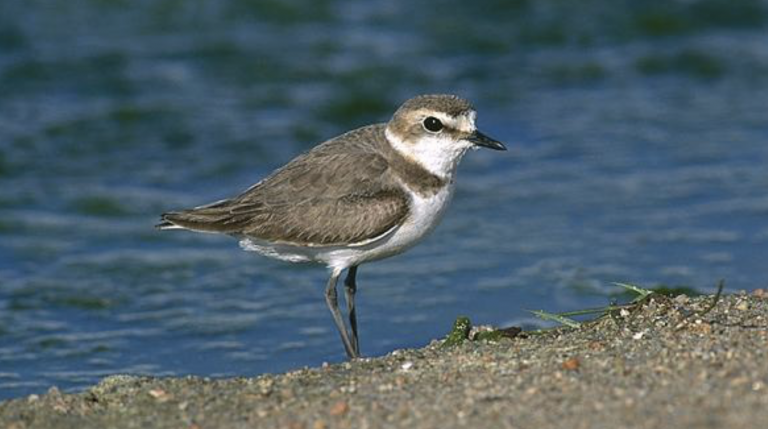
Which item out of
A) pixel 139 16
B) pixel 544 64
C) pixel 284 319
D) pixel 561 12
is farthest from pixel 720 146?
pixel 139 16

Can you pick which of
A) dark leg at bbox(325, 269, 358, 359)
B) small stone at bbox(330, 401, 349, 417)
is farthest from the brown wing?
small stone at bbox(330, 401, 349, 417)

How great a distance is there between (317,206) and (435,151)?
30.5 inches

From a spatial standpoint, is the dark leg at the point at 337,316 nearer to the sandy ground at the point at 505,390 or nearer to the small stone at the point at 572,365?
the sandy ground at the point at 505,390

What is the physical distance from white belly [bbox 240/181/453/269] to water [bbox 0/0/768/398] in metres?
0.93

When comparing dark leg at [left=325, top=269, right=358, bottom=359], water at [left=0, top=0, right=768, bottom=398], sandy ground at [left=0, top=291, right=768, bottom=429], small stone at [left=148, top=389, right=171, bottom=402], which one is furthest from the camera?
water at [left=0, top=0, right=768, bottom=398]

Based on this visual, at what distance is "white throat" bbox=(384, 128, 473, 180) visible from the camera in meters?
8.28

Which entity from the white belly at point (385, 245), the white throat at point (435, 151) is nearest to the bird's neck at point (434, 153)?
the white throat at point (435, 151)

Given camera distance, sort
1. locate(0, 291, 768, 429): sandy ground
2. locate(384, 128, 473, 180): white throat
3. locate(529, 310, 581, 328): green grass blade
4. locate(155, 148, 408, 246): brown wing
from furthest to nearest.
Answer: locate(384, 128, 473, 180): white throat → locate(155, 148, 408, 246): brown wing → locate(529, 310, 581, 328): green grass blade → locate(0, 291, 768, 429): sandy ground

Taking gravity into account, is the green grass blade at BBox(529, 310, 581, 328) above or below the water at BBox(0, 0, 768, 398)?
below

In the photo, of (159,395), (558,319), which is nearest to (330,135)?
(558,319)

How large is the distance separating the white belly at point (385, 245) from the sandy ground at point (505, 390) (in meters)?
0.79

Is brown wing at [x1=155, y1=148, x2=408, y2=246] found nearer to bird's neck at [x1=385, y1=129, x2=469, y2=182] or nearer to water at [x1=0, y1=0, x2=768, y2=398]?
bird's neck at [x1=385, y1=129, x2=469, y2=182]

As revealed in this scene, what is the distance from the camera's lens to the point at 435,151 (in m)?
8.32

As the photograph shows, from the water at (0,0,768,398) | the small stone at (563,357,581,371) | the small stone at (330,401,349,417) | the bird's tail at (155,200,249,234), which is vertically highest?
the water at (0,0,768,398)
